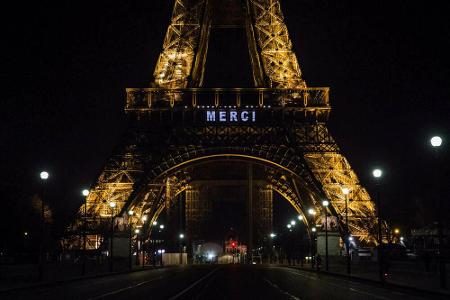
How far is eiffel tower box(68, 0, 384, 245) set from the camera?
5478cm

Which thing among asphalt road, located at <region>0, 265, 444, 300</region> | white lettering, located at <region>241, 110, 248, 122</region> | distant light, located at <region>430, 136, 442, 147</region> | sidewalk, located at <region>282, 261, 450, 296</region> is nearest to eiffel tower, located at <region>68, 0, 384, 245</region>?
white lettering, located at <region>241, 110, 248, 122</region>

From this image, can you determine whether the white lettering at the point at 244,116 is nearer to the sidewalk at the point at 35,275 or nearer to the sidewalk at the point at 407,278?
the sidewalk at the point at 407,278

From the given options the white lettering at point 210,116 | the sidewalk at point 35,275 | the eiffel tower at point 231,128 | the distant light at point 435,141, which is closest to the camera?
the distant light at point 435,141

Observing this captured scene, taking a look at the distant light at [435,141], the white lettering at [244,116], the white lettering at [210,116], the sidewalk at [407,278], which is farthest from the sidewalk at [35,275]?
the white lettering at [244,116]

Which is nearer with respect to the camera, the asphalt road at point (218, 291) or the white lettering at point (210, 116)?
the asphalt road at point (218, 291)

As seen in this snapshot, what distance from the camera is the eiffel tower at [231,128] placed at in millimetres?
54781

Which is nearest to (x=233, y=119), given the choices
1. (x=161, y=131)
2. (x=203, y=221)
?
(x=161, y=131)

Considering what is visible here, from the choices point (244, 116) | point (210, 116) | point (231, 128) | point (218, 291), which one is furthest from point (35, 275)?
point (244, 116)

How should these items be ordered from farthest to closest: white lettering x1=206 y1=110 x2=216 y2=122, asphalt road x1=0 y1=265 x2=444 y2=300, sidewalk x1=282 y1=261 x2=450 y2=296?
white lettering x1=206 y1=110 x2=216 y2=122 → sidewalk x1=282 y1=261 x2=450 y2=296 → asphalt road x1=0 y1=265 x2=444 y2=300

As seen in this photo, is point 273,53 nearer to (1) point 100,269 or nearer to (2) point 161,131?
(2) point 161,131

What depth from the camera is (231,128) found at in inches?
2287

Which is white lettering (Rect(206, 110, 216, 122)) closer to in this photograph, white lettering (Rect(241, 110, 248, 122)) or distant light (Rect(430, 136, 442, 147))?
white lettering (Rect(241, 110, 248, 122))

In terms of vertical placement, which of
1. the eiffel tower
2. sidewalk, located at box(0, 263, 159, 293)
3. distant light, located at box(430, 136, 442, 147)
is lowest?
sidewalk, located at box(0, 263, 159, 293)

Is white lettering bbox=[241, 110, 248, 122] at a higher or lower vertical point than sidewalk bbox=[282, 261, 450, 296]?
higher
